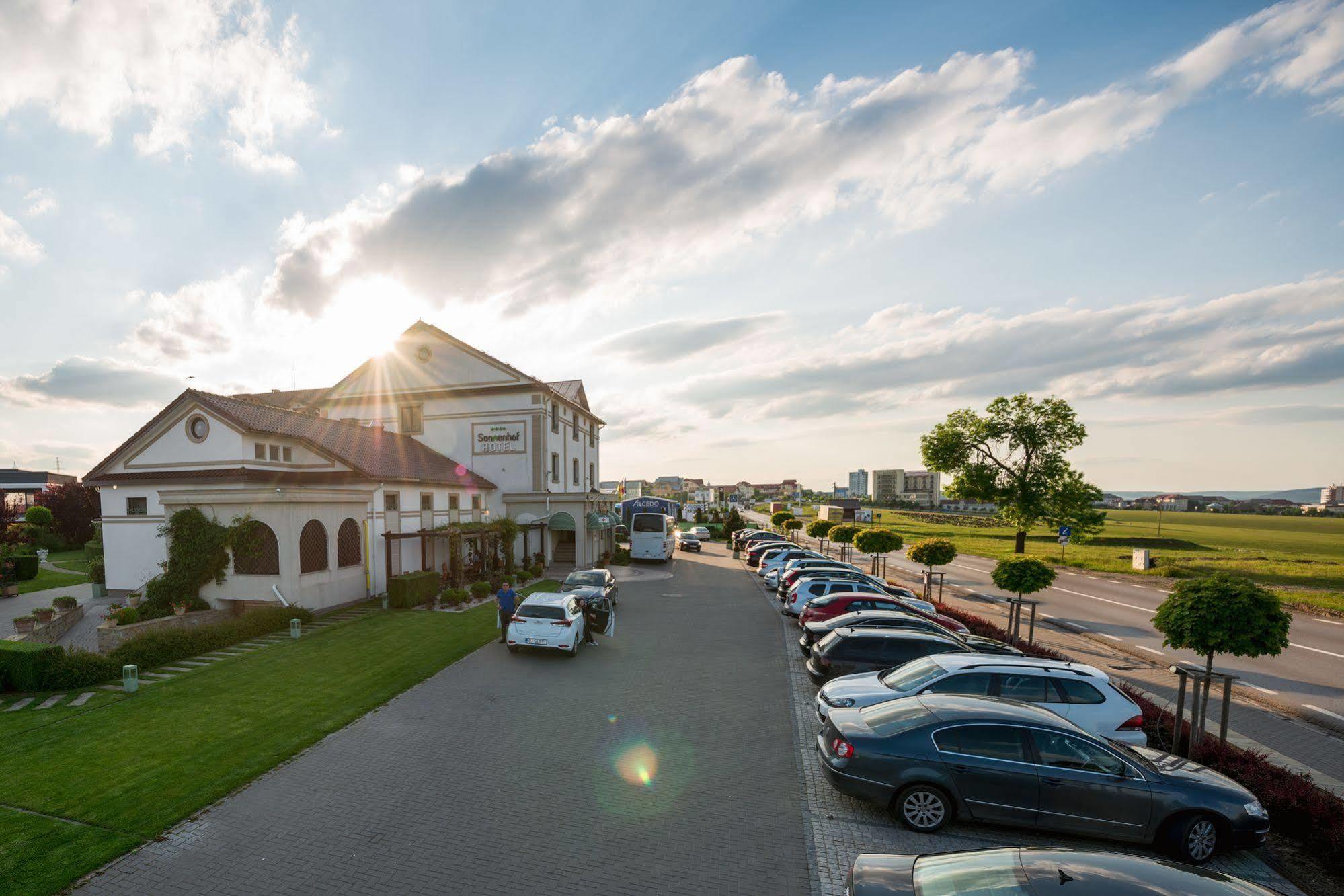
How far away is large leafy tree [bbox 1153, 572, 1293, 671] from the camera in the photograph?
27.8ft

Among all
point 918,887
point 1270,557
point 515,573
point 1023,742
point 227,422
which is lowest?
point 1270,557

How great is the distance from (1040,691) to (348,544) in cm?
2138

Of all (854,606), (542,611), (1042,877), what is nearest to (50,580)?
(542,611)

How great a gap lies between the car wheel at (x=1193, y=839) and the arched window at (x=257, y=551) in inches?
852

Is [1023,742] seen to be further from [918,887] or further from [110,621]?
[110,621]

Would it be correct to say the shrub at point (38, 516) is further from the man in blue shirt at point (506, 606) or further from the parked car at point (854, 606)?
the parked car at point (854, 606)

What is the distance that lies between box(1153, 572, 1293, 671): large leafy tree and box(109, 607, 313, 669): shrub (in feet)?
66.9

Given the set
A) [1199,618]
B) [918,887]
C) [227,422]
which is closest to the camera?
[918,887]

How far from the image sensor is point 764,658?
14.6m

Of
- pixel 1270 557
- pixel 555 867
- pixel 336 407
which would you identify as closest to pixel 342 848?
pixel 555 867

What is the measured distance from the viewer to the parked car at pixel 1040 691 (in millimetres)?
8484

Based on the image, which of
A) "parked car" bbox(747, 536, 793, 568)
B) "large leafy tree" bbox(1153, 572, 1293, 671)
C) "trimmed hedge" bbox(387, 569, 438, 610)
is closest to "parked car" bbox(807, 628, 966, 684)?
"large leafy tree" bbox(1153, 572, 1293, 671)

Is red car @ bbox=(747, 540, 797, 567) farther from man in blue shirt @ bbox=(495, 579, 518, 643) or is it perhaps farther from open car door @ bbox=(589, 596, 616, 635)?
man in blue shirt @ bbox=(495, 579, 518, 643)

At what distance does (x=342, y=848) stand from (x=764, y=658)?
10.3 metres
